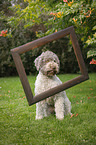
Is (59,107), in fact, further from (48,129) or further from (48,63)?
(48,63)

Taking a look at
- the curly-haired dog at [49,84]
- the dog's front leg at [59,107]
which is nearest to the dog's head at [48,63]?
the curly-haired dog at [49,84]

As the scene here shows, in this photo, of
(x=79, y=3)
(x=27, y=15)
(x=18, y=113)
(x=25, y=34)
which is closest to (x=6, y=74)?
(x=25, y=34)

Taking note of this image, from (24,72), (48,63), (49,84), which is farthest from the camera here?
(49,84)

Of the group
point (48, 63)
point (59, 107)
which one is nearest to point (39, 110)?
point (59, 107)

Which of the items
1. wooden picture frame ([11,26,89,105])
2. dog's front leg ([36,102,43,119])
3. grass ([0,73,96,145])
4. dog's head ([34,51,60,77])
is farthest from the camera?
dog's front leg ([36,102,43,119])

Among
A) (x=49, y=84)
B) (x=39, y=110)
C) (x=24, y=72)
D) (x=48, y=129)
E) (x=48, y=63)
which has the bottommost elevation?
(x=48, y=129)

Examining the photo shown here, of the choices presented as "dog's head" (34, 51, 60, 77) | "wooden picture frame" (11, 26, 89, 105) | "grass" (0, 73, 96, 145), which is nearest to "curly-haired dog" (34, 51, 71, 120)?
"dog's head" (34, 51, 60, 77)

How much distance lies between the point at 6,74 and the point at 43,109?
10.6 metres

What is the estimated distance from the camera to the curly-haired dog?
11.1 feet

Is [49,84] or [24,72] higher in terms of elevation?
[24,72]

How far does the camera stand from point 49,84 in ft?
12.0

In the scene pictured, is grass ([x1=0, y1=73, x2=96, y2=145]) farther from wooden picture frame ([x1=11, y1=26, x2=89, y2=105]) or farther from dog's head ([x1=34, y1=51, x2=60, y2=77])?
dog's head ([x1=34, y1=51, x2=60, y2=77])

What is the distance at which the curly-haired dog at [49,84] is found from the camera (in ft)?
11.1

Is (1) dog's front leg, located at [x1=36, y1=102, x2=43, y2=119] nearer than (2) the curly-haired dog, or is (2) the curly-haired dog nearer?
(2) the curly-haired dog
